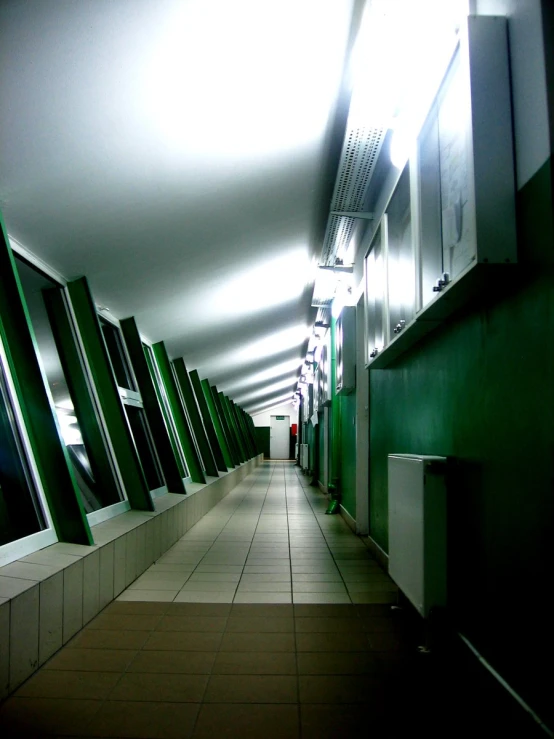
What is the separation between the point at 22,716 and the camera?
75.6 inches

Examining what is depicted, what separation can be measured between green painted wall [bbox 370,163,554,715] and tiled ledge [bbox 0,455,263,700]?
1829 millimetres

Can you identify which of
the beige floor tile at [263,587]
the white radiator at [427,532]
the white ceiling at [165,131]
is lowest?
the beige floor tile at [263,587]

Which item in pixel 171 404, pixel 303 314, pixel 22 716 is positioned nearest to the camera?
pixel 22 716

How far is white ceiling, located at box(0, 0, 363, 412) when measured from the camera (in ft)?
6.96

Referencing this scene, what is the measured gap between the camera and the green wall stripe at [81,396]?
14.1 feet

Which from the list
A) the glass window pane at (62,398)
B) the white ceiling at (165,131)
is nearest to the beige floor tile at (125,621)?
the glass window pane at (62,398)

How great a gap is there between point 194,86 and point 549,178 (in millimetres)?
1764

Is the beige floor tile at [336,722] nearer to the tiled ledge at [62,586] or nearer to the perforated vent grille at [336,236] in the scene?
the tiled ledge at [62,586]

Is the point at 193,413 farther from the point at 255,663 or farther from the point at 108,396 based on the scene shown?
the point at 255,663

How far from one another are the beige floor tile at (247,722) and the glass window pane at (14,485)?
1.62 m

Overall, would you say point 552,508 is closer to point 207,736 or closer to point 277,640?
point 207,736

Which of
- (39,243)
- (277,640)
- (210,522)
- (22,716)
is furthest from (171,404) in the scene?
(22,716)

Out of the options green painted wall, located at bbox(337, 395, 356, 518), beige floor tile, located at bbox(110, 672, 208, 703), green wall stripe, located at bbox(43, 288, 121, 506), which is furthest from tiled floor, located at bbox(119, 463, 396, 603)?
beige floor tile, located at bbox(110, 672, 208, 703)

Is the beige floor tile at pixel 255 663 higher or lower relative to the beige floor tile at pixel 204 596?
higher
